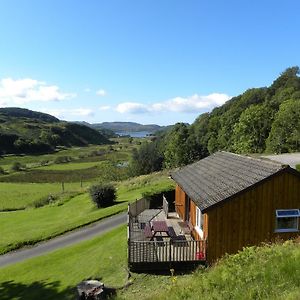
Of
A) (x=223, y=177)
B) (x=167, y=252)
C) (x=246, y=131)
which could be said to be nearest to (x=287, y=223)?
(x=223, y=177)

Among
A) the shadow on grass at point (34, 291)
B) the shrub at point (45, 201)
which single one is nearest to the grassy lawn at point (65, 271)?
the shadow on grass at point (34, 291)

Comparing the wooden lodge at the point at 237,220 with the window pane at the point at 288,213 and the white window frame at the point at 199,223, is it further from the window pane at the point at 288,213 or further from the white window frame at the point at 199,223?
the white window frame at the point at 199,223

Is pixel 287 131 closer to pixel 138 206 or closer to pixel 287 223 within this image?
pixel 138 206

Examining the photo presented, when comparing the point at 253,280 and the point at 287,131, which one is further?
the point at 287,131

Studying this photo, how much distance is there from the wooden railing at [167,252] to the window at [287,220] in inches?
142

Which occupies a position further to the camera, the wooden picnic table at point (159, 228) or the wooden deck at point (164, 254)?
the wooden picnic table at point (159, 228)

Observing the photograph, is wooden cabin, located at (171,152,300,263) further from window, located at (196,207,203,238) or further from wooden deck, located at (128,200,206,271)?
window, located at (196,207,203,238)

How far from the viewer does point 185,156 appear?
107 m

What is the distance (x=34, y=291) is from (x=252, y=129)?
70.6 meters

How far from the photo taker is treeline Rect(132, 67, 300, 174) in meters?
72.8

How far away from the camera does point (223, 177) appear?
831 inches

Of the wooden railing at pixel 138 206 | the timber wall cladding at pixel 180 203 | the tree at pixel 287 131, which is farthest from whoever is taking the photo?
the tree at pixel 287 131

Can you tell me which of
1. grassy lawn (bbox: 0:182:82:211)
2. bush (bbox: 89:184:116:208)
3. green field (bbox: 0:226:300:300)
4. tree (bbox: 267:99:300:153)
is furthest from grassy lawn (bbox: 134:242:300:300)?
tree (bbox: 267:99:300:153)

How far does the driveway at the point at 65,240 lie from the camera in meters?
25.5
